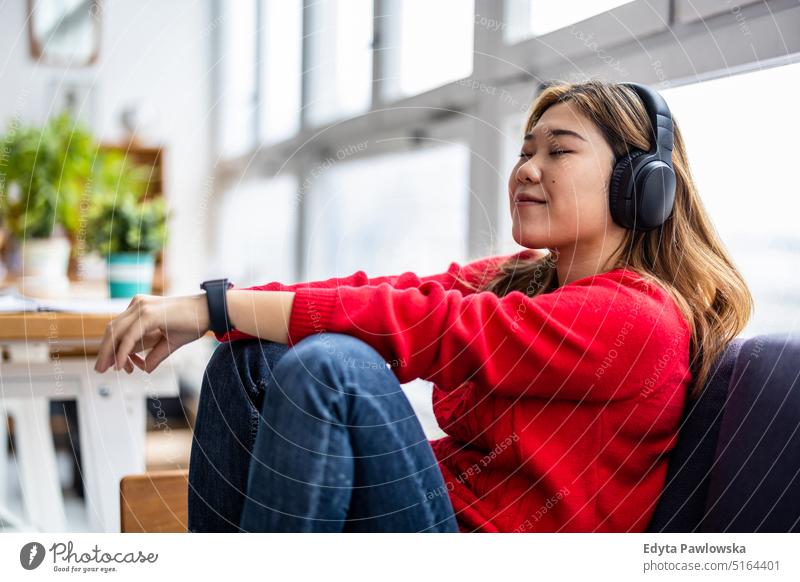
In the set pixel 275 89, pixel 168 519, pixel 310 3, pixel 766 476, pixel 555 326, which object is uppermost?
pixel 310 3

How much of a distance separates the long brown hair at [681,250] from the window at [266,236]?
1.17 meters

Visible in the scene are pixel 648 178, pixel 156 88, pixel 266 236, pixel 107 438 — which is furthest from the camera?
pixel 156 88

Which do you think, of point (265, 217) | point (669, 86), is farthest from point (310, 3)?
point (669, 86)

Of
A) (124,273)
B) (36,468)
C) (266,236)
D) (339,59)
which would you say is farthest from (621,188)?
(266,236)

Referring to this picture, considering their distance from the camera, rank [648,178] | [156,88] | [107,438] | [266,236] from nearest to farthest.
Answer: [648,178] < [107,438] < [266,236] < [156,88]

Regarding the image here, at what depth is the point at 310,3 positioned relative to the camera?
1635mm

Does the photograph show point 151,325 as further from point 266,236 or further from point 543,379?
point 266,236

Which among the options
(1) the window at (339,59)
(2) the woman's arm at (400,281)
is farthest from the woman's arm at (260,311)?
(1) the window at (339,59)

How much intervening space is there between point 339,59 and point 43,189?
597 mm

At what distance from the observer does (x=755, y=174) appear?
867 mm

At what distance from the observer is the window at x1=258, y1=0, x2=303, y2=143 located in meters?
1.66

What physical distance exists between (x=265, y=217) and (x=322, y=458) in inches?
62.0

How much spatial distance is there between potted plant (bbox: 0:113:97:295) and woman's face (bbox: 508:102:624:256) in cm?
92
